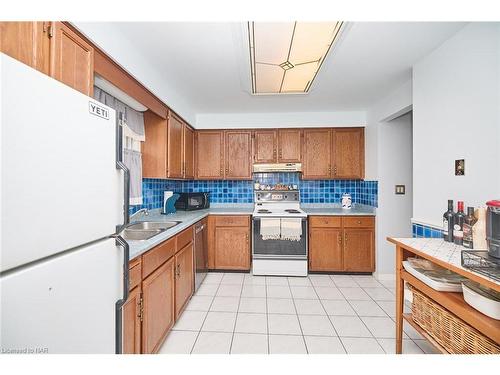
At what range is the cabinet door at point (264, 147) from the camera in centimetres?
353

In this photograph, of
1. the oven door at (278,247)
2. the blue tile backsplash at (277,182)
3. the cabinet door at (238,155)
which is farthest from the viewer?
the blue tile backsplash at (277,182)

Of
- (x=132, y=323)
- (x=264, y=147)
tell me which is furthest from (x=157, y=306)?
(x=264, y=147)

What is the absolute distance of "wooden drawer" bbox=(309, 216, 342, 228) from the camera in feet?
10.4

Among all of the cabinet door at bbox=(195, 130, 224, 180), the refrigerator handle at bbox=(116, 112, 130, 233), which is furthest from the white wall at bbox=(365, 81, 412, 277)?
the refrigerator handle at bbox=(116, 112, 130, 233)

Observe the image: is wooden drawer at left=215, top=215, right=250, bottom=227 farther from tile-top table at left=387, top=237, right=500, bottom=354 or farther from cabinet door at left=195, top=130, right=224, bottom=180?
tile-top table at left=387, top=237, right=500, bottom=354

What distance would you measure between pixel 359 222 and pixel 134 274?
2841mm

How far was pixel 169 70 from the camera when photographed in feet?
7.06

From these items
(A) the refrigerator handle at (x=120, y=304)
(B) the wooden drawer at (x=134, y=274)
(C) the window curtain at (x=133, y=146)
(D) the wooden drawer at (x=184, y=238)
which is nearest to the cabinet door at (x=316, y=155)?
(D) the wooden drawer at (x=184, y=238)

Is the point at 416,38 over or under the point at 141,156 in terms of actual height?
over

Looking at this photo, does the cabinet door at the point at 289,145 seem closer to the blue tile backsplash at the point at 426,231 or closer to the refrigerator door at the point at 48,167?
the blue tile backsplash at the point at 426,231

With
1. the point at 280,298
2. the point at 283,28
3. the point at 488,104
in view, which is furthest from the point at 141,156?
the point at 488,104

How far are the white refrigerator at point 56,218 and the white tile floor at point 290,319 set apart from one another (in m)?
1.18
